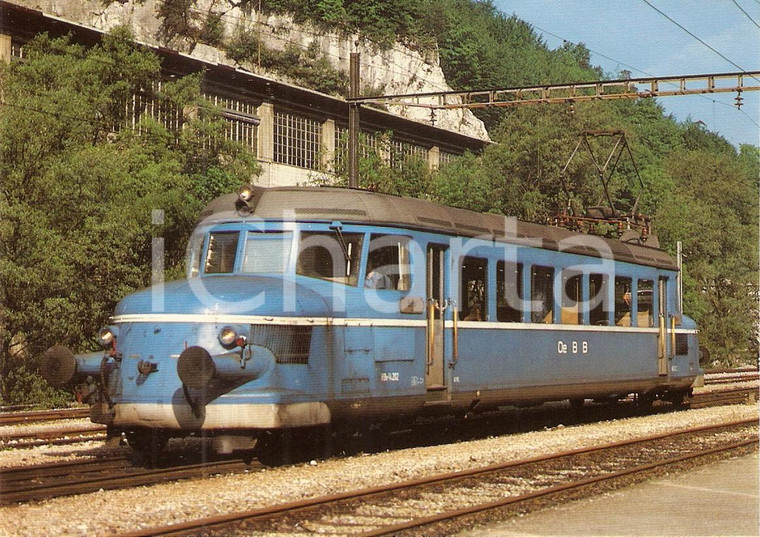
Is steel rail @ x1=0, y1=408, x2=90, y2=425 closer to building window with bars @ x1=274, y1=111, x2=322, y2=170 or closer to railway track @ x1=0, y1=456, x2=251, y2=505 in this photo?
Answer: railway track @ x1=0, y1=456, x2=251, y2=505

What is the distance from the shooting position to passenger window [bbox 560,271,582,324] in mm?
17859

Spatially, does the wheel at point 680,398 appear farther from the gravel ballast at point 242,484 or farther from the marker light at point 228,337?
the marker light at point 228,337

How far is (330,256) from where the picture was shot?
13461 millimetres

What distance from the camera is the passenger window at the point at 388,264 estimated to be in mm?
13656

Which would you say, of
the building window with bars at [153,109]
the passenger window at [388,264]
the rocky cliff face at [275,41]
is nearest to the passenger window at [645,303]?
the passenger window at [388,264]

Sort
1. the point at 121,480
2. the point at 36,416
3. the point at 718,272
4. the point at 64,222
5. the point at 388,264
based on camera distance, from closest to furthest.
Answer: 1. the point at 121,480
2. the point at 388,264
3. the point at 36,416
4. the point at 64,222
5. the point at 718,272

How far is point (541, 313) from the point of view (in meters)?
17.1

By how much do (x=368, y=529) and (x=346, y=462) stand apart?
4.12 meters

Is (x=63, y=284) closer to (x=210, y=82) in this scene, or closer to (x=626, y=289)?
(x=626, y=289)

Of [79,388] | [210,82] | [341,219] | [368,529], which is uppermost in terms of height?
[210,82]

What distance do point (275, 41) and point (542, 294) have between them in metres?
41.4

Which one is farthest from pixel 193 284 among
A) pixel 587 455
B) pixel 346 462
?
pixel 587 455

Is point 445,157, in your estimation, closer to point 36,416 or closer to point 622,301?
point 622,301

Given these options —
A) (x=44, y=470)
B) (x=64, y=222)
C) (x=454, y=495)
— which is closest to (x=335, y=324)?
(x=454, y=495)
